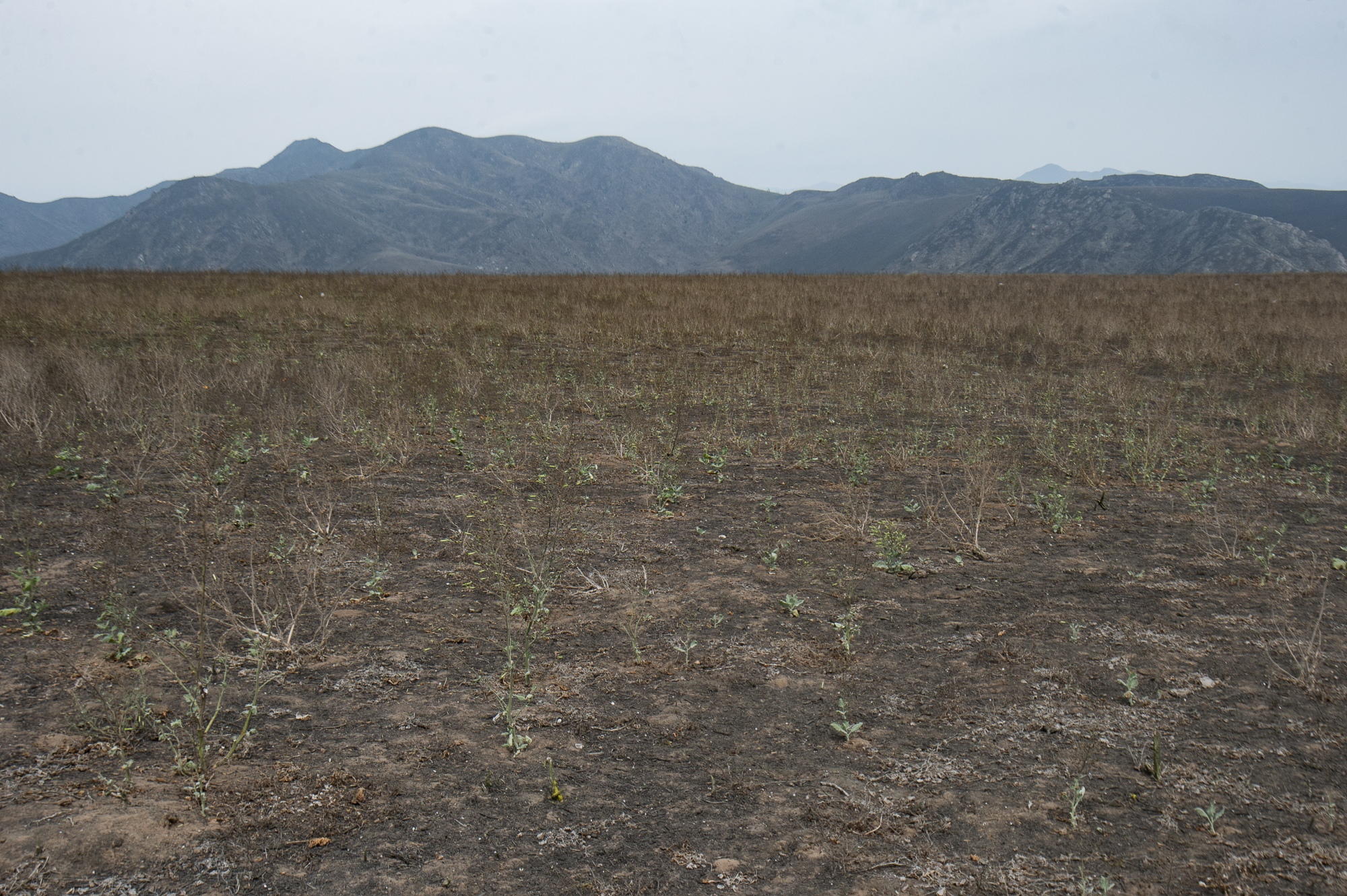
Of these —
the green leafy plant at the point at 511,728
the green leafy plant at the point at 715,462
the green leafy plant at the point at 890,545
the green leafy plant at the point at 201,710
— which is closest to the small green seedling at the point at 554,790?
the green leafy plant at the point at 511,728

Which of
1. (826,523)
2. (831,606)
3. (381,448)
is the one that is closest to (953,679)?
(831,606)

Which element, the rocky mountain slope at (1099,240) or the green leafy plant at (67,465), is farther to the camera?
the rocky mountain slope at (1099,240)

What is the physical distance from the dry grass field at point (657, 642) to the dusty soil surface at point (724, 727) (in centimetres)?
2

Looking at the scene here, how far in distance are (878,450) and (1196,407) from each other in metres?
4.77

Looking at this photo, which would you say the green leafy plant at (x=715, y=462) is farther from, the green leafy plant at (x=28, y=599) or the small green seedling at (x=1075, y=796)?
the green leafy plant at (x=28, y=599)

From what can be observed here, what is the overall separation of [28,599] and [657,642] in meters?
3.09

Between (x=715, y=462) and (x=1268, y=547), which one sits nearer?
(x=1268, y=547)

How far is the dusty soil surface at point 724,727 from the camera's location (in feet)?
7.55

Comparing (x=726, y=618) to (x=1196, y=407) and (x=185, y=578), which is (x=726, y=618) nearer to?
(x=185, y=578)

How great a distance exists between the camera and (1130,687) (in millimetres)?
3168

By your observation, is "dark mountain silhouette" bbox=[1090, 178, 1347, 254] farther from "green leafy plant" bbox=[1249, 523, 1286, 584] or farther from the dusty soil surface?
the dusty soil surface

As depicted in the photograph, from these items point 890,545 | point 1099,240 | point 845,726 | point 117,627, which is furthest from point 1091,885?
point 1099,240

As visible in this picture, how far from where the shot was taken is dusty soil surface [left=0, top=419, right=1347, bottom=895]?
2.30 meters

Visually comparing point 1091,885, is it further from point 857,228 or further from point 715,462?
point 857,228
